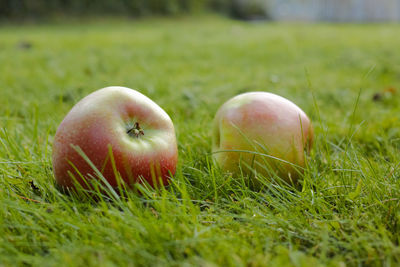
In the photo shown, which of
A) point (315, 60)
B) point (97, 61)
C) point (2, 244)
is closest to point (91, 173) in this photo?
point (2, 244)

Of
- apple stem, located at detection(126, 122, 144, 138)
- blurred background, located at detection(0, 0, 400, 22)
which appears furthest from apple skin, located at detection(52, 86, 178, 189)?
blurred background, located at detection(0, 0, 400, 22)

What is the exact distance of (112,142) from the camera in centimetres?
130

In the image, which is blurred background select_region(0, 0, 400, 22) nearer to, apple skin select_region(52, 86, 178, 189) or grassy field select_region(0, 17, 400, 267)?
grassy field select_region(0, 17, 400, 267)

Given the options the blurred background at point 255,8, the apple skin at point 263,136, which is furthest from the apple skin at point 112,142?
the blurred background at point 255,8

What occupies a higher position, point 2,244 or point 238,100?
point 238,100

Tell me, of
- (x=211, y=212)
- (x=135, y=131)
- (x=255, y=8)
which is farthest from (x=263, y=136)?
(x=255, y=8)

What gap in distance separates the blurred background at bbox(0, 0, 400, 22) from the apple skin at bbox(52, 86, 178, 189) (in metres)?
13.2

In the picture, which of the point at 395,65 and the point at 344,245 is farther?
the point at 395,65

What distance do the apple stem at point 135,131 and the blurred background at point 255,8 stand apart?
1324 centimetres

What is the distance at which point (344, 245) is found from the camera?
106cm

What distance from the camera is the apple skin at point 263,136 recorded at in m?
1.53

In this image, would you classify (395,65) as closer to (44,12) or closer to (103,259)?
(103,259)

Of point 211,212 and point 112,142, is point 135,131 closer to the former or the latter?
point 112,142

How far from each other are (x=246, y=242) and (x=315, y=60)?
4.89m
